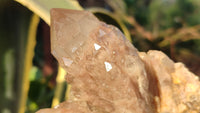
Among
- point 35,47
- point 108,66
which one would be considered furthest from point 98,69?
point 35,47

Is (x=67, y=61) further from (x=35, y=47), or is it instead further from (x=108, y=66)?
(x=35, y=47)

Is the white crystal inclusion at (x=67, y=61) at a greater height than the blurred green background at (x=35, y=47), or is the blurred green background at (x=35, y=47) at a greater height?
the blurred green background at (x=35, y=47)

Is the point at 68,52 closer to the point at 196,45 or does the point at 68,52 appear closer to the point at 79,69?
the point at 79,69

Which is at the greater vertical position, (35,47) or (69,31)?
(35,47)

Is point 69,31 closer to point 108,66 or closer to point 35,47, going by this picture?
point 108,66

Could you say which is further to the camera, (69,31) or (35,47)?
(35,47)

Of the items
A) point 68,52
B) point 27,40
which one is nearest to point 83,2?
point 27,40

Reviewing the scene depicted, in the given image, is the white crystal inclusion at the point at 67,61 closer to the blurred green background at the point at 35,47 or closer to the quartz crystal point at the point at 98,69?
the quartz crystal point at the point at 98,69

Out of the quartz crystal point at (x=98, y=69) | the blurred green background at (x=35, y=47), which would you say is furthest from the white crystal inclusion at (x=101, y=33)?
the blurred green background at (x=35, y=47)
